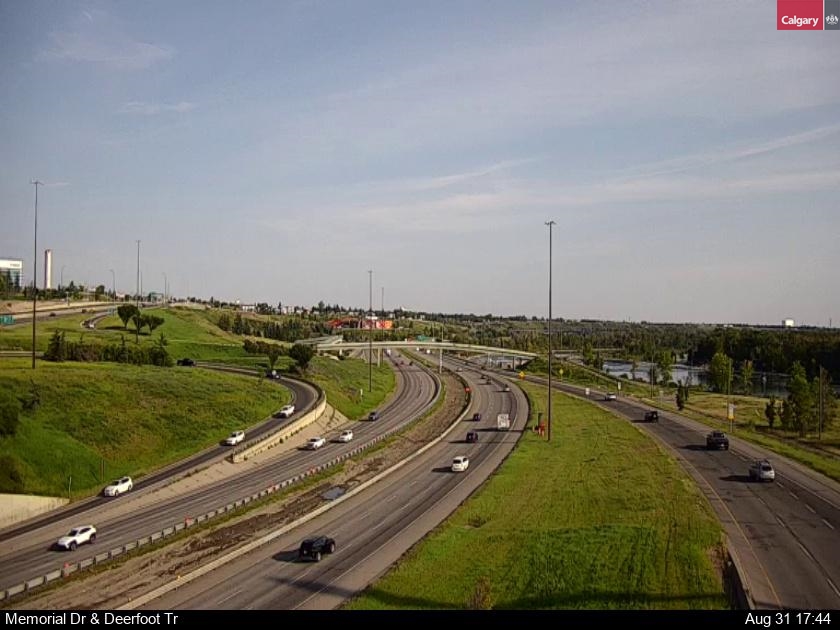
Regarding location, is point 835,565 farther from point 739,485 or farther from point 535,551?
point 739,485

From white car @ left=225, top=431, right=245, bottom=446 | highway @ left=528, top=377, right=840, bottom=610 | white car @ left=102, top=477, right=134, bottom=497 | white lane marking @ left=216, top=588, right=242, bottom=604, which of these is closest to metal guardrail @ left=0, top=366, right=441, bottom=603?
white car @ left=102, top=477, right=134, bottom=497

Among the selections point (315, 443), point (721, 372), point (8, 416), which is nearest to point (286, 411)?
point (315, 443)

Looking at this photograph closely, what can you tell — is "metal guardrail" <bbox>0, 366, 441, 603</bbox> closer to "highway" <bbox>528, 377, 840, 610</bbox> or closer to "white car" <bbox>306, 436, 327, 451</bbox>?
"white car" <bbox>306, 436, 327, 451</bbox>

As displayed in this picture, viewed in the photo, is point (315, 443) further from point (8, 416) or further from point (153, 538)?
point (153, 538)

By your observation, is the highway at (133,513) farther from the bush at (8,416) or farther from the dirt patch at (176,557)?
the bush at (8,416)

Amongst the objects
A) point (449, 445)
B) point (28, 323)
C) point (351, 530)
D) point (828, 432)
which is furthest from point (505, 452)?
point (28, 323)
